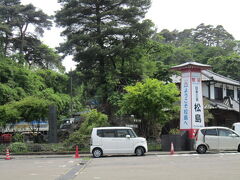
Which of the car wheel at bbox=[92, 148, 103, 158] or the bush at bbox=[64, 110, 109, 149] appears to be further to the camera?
the bush at bbox=[64, 110, 109, 149]

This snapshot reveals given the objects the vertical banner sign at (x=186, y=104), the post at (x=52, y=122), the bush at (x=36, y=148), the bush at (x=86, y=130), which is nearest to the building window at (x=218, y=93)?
the vertical banner sign at (x=186, y=104)

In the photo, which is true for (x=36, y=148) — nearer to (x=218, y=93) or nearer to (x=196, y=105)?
(x=196, y=105)

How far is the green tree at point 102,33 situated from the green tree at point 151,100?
4303 millimetres

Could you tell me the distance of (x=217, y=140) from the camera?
871 inches

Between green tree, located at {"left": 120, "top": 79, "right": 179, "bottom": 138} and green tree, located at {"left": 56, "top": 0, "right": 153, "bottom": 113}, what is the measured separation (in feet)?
14.1

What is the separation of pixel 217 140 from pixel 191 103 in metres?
3.76

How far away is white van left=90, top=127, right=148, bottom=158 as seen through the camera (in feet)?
70.0

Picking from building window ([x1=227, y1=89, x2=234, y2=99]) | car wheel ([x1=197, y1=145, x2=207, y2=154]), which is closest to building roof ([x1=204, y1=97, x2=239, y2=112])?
building window ([x1=227, y1=89, x2=234, y2=99])

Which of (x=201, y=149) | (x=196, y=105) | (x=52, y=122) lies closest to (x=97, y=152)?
(x=201, y=149)

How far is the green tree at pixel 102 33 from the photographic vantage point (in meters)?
29.5

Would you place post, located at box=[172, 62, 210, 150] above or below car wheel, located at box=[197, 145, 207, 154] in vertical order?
above

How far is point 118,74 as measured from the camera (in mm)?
30656

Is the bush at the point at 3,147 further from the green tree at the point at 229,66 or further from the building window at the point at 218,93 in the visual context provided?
the green tree at the point at 229,66

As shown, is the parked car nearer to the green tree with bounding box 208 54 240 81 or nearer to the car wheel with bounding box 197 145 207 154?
the car wheel with bounding box 197 145 207 154
